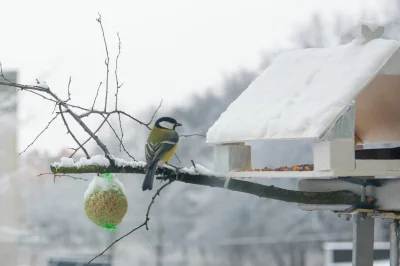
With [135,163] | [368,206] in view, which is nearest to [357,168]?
[368,206]

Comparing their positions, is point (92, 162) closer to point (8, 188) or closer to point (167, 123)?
point (167, 123)

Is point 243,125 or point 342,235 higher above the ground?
point 243,125

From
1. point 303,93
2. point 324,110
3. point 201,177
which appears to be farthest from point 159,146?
point 324,110

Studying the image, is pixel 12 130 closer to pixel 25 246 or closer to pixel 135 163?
pixel 25 246

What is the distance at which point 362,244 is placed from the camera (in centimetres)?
175

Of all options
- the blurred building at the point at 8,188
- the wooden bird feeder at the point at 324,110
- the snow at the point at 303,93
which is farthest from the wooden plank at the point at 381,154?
the blurred building at the point at 8,188

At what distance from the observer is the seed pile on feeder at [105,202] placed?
1.73 m

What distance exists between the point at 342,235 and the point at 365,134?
812 centimetres

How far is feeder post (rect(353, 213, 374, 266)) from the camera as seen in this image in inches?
68.6

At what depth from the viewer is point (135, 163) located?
160 cm

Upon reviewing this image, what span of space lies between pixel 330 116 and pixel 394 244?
0.42 metres

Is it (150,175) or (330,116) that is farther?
(150,175)

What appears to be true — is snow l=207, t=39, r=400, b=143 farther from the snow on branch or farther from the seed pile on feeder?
the seed pile on feeder

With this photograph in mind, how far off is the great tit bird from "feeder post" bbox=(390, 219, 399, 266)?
0.56m
